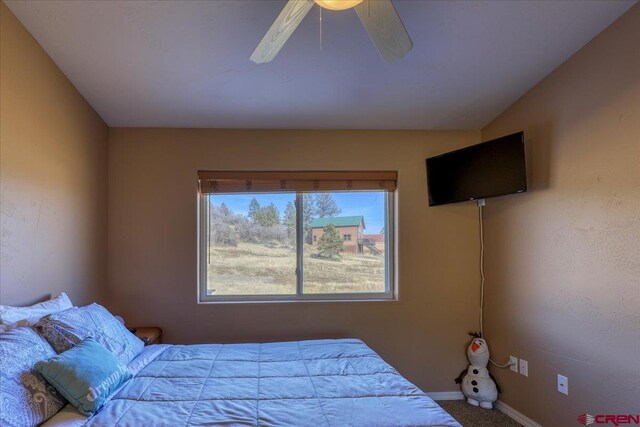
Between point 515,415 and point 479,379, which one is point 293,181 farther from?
point 515,415

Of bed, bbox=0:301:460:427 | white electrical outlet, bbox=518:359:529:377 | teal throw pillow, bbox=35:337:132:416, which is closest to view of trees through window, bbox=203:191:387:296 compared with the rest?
bed, bbox=0:301:460:427

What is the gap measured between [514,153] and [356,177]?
1.19 m

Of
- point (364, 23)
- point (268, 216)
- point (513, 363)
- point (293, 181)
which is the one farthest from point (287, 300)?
point (364, 23)

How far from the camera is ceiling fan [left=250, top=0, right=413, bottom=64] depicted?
4.43 ft

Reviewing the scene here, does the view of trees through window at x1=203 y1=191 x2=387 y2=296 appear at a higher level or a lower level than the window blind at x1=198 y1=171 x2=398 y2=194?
lower

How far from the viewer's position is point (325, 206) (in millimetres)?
3156

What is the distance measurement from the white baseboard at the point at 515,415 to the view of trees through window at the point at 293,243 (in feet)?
4.05

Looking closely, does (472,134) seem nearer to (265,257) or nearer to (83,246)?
(265,257)

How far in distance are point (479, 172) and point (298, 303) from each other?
1737 mm

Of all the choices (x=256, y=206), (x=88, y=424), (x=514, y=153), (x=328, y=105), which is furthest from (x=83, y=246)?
(x=514, y=153)

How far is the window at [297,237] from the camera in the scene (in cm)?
305

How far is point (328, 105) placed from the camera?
2.71 metres

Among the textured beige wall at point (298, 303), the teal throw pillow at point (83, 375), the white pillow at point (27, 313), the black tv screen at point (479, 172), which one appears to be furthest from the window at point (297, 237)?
the teal throw pillow at point (83, 375)

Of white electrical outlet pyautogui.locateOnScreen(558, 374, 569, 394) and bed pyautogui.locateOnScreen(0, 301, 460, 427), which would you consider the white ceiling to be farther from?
white electrical outlet pyautogui.locateOnScreen(558, 374, 569, 394)
